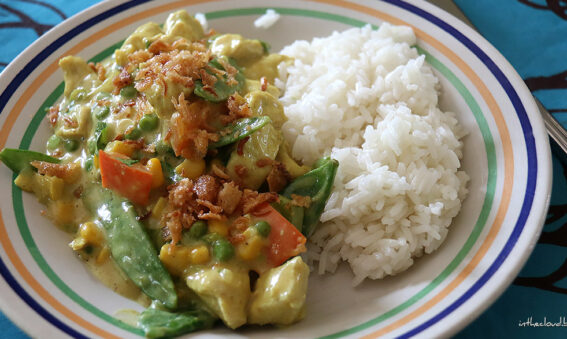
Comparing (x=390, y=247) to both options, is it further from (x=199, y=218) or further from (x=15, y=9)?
(x=15, y=9)

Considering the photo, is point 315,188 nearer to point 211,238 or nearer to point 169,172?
point 211,238

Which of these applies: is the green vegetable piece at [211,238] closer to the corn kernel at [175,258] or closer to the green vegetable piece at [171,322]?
the corn kernel at [175,258]

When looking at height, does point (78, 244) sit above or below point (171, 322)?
above

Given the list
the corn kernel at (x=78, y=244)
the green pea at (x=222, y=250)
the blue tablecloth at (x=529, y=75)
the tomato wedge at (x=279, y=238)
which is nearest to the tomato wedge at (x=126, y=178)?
the corn kernel at (x=78, y=244)

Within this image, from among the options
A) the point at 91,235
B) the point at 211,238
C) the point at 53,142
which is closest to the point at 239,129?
the point at 211,238

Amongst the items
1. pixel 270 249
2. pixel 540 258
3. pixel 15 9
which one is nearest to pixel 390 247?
pixel 270 249
